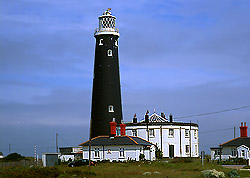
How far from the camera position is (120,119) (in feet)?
218

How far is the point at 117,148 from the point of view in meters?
59.0

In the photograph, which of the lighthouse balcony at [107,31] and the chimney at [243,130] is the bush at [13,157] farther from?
the chimney at [243,130]

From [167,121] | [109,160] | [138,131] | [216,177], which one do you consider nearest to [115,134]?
[109,160]

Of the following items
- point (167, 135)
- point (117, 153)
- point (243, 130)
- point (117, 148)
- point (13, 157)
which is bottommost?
point (13, 157)

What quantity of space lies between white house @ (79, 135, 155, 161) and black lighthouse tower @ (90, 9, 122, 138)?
433 cm

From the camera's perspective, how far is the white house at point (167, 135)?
68.4 meters

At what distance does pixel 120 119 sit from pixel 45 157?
22319mm

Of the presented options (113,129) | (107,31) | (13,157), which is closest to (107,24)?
(107,31)

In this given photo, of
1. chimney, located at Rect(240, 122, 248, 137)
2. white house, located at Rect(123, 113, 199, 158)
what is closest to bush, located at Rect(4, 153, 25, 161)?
white house, located at Rect(123, 113, 199, 158)

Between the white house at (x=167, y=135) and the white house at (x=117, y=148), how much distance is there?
732 centimetres

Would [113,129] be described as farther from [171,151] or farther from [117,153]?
[171,151]

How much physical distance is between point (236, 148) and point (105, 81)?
21.1 m

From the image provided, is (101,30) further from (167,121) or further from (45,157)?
(45,157)

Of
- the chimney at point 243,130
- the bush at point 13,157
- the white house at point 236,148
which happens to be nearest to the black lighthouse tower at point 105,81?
the bush at point 13,157
